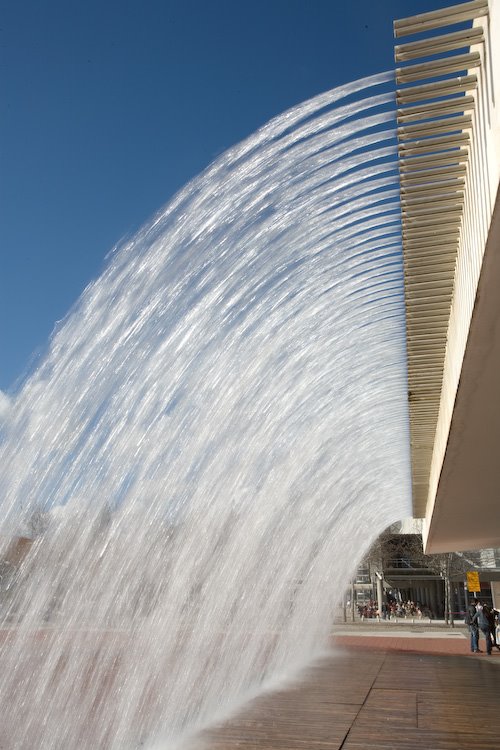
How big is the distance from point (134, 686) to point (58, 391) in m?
3.70

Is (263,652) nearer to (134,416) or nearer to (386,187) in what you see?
(134,416)

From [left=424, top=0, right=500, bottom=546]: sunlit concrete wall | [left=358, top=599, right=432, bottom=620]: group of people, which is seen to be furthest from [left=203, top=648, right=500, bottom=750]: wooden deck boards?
[left=358, top=599, right=432, bottom=620]: group of people

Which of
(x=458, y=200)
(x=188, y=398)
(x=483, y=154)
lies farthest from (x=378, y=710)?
(x=483, y=154)

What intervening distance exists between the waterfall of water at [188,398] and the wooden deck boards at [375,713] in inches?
35.0

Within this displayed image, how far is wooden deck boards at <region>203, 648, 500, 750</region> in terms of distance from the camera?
→ 753 cm

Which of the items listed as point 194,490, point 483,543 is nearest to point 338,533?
point 483,543

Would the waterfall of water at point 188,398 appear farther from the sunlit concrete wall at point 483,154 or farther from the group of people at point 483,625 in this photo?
the group of people at point 483,625

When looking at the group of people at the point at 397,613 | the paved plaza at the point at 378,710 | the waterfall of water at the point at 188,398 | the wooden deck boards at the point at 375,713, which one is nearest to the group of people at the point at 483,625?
the paved plaza at the point at 378,710

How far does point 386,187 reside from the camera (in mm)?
5961

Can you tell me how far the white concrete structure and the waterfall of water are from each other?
666 mm

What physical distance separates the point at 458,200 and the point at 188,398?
5.36 meters

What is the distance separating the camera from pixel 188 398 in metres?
9.34

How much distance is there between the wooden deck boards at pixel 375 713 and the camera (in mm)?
7527

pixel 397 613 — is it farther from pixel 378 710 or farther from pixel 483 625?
pixel 378 710
